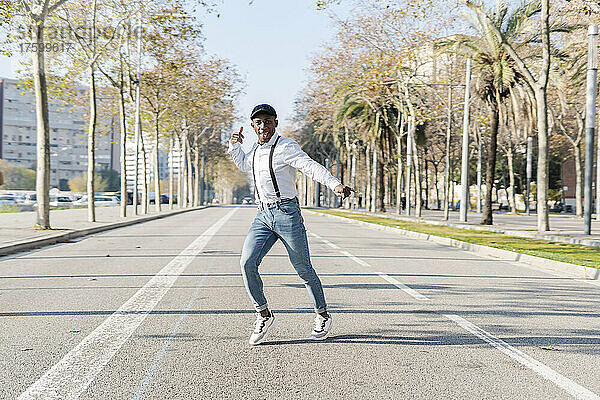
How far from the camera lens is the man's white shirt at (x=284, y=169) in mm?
5457

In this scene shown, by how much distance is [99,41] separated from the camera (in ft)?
92.5

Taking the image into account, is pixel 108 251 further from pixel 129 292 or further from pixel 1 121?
pixel 1 121

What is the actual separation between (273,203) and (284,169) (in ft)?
0.99

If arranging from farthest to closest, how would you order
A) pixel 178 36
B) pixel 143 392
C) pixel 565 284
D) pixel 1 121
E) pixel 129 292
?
pixel 1 121
pixel 178 36
pixel 565 284
pixel 129 292
pixel 143 392

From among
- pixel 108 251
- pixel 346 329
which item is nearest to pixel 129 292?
pixel 346 329

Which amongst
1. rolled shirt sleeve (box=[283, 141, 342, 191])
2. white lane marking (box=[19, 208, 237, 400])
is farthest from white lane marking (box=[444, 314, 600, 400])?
white lane marking (box=[19, 208, 237, 400])

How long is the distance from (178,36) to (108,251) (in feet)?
39.0

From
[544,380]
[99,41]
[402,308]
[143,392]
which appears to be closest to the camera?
[143,392]

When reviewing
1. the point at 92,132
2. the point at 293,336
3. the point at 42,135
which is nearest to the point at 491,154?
the point at 92,132

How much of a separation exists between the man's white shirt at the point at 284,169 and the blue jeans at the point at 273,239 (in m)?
0.10

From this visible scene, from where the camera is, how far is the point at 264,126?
5586mm

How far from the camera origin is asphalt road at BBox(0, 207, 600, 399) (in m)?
4.39

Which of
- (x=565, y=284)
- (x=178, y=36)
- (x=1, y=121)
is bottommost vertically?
(x=565, y=284)

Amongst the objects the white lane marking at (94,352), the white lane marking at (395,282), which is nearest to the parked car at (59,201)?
the white lane marking at (395,282)
